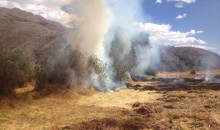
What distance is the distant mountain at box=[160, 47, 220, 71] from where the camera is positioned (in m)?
112

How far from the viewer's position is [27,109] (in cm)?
2544

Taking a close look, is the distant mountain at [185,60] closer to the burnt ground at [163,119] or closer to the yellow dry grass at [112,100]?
the yellow dry grass at [112,100]

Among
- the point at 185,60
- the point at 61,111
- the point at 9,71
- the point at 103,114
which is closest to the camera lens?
the point at 103,114

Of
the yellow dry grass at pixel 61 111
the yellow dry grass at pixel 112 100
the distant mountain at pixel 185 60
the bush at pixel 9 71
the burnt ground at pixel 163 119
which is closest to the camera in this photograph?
the burnt ground at pixel 163 119

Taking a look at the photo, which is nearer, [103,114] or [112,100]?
[103,114]

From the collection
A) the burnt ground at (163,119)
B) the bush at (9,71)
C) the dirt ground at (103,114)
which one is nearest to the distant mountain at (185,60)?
the dirt ground at (103,114)

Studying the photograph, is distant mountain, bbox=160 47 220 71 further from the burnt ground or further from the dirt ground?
the burnt ground

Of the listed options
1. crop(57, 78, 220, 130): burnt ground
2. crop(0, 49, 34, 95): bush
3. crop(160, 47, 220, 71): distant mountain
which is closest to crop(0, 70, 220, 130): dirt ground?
crop(57, 78, 220, 130): burnt ground

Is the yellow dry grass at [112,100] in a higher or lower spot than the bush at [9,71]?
lower

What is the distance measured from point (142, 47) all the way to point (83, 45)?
41.2 metres

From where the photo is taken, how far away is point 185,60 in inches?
5103

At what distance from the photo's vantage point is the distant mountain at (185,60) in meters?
112

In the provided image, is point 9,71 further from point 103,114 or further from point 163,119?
point 163,119

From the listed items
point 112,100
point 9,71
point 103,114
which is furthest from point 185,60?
point 103,114
